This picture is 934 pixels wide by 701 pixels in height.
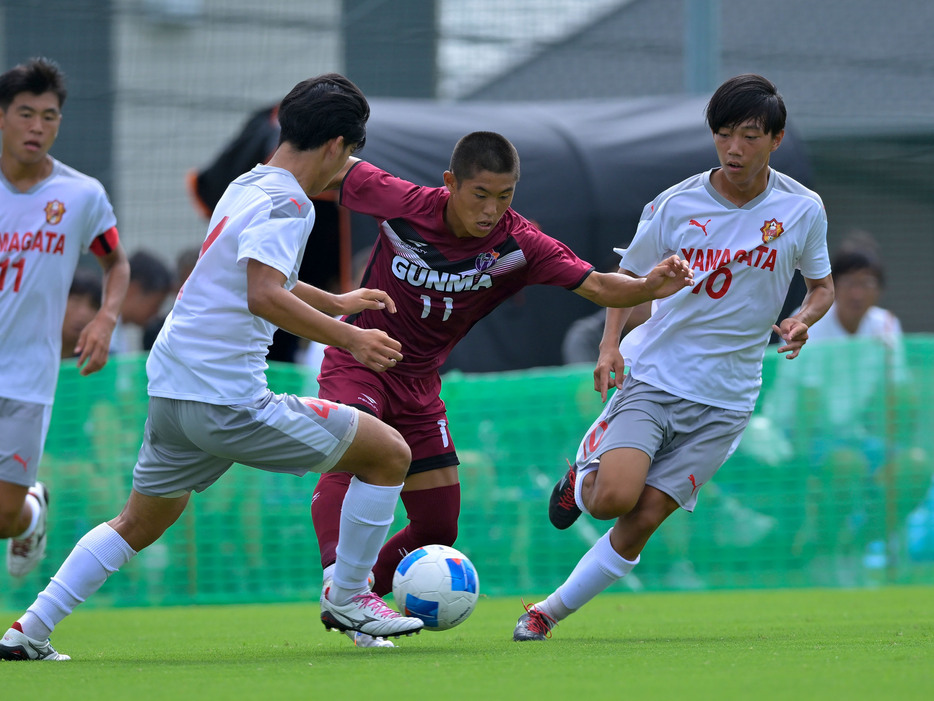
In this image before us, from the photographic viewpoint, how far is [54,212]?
605cm

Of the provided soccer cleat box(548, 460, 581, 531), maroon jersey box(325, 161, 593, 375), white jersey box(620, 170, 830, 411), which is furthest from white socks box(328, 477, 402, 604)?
white jersey box(620, 170, 830, 411)

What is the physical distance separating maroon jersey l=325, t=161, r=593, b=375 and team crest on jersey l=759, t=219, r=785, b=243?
0.79m

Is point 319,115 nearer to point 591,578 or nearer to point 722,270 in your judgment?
point 722,270

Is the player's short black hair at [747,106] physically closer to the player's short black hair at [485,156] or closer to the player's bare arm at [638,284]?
the player's bare arm at [638,284]

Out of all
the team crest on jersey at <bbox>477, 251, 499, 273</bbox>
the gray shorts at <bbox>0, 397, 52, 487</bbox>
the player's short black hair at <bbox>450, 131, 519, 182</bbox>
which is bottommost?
the gray shorts at <bbox>0, 397, 52, 487</bbox>

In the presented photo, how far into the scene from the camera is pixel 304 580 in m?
8.99

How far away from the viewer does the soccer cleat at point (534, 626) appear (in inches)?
218

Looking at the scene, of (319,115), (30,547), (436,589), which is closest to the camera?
(319,115)

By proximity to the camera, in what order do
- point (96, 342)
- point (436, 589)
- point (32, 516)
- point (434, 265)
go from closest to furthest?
point (436, 589) → point (434, 265) → point (96, 342) → point (32, 516)

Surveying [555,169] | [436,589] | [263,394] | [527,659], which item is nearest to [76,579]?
[263,394]

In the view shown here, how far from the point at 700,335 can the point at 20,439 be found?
3.02 meters

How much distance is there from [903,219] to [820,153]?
1.40 meters

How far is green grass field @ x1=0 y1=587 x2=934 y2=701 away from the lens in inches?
148

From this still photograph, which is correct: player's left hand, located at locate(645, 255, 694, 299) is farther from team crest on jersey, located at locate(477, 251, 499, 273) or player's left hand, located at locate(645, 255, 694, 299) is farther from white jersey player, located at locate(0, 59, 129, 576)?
white jersey player, located at locate(0, 59, 129, 576)
